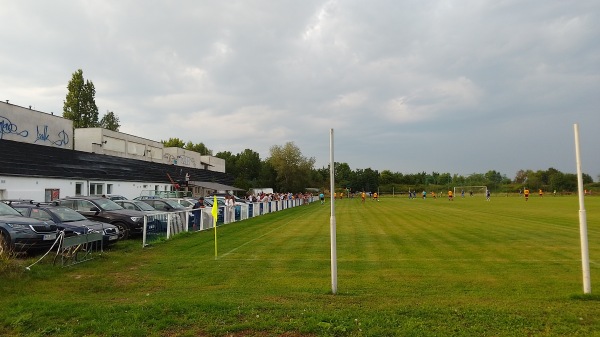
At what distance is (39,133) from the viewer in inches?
1491

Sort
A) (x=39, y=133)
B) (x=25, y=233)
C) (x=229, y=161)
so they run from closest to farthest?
(x=25, y=233) → (x=39, y=133) → (x=229, y=161)

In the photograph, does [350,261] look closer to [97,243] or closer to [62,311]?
[62,311]

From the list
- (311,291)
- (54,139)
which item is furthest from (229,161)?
(311,291)

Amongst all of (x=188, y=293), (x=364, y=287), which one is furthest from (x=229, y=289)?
(x=364, y=287)

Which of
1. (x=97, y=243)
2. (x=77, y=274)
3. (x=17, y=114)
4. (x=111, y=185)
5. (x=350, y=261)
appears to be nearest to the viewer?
(x=77, y=274)

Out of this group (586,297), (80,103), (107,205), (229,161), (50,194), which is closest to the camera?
(586,297)

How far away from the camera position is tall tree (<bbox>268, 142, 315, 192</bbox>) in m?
91.6

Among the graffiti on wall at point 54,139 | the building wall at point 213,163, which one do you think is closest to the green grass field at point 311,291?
the graffiti on wall at point 54,139

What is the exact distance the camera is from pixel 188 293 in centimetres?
785

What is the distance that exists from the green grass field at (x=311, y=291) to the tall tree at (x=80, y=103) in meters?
60.4

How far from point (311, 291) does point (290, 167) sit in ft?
276

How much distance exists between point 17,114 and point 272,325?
38276 millimetres

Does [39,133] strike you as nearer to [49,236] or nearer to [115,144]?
[115,144]

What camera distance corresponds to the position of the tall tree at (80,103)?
2628 inches
